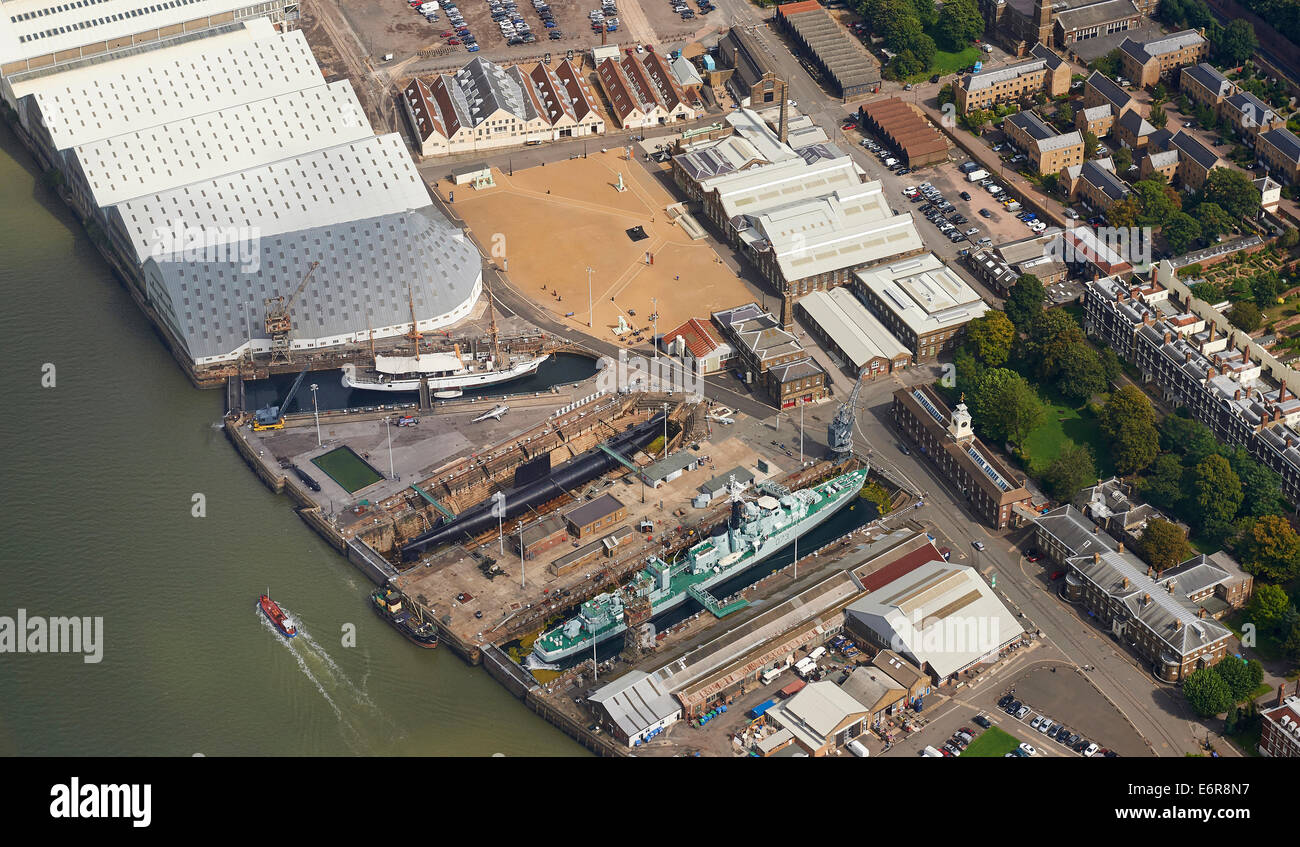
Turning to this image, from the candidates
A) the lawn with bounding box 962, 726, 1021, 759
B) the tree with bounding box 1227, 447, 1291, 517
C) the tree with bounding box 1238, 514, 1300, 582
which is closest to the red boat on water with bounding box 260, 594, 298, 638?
the lawn with bounding box 962, 726, 1021, 759

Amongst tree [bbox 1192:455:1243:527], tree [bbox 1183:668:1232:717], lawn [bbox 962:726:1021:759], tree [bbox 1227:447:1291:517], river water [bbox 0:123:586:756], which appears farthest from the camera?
tree [bbox 1227:447:1291:517]

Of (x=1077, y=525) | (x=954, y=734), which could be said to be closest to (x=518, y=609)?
(x=954, y=734)

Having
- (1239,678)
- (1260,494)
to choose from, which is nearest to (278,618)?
(1239,678)

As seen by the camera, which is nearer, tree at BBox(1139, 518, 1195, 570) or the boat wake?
the boat wake

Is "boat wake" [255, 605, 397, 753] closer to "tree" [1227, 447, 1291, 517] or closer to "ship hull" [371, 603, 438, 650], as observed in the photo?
"ship hull" [371, 603, 438, 650]

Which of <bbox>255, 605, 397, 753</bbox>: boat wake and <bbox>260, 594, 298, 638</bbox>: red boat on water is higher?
<bbox>260, 594, 298, 638</bbox>: red boat on water

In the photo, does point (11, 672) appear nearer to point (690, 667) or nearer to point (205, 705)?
point (205, 705)
